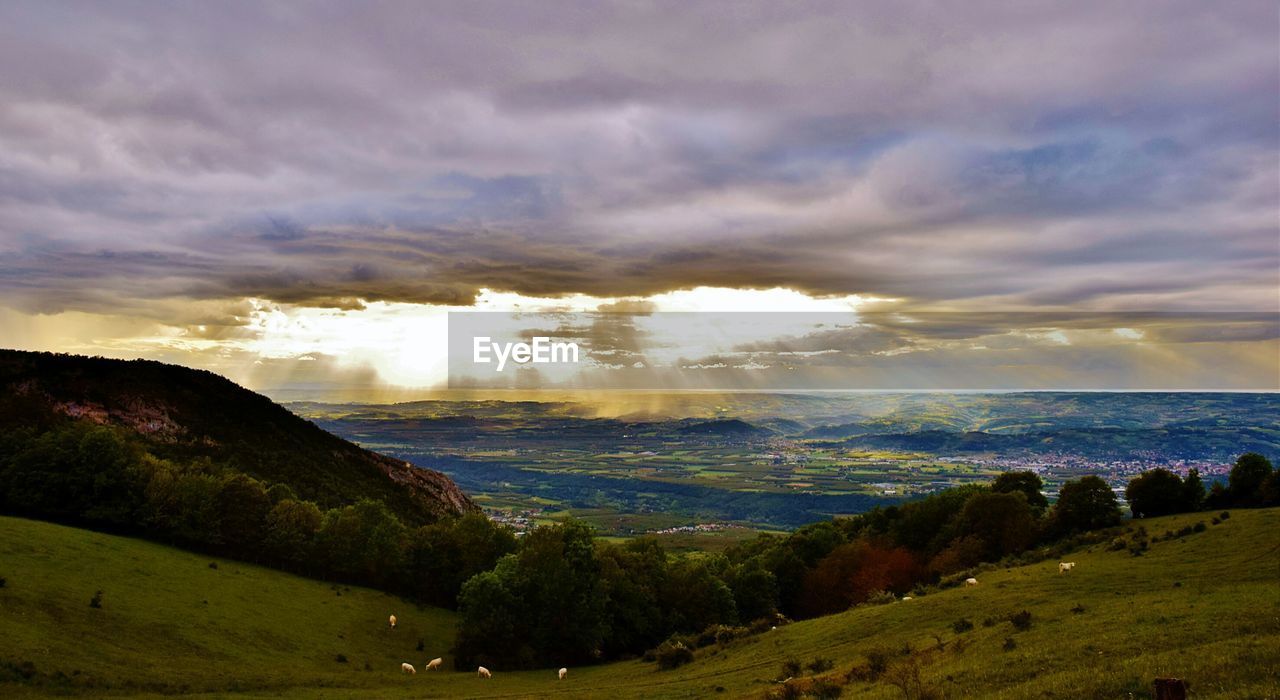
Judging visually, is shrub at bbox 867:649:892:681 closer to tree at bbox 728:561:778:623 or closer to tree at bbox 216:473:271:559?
tree at bbox 728:561:778:623

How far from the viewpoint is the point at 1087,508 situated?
7400 cm

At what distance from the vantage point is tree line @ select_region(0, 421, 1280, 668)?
6475 centimetres

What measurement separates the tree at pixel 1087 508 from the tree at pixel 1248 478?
11.2 m

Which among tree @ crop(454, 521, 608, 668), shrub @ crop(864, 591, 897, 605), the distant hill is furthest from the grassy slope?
the distant hill

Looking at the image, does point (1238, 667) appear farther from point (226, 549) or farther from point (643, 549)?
point (226, 549)

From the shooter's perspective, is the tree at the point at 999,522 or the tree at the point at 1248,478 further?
the tree at the point at 999,522

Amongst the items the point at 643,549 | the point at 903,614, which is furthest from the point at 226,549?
the point at 903,614

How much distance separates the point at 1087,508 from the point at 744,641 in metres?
49.1

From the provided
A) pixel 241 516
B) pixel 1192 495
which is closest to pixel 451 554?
pixel 241 516

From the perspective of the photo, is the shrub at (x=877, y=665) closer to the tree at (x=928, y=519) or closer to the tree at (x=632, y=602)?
the tree at (x=632, y=602)

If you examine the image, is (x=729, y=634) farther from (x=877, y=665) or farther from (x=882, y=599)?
(x=877, y=665)

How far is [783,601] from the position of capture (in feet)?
283

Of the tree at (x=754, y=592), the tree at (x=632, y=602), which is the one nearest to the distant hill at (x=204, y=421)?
the tree at (x=632, y=602)

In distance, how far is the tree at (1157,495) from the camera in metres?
74.0
